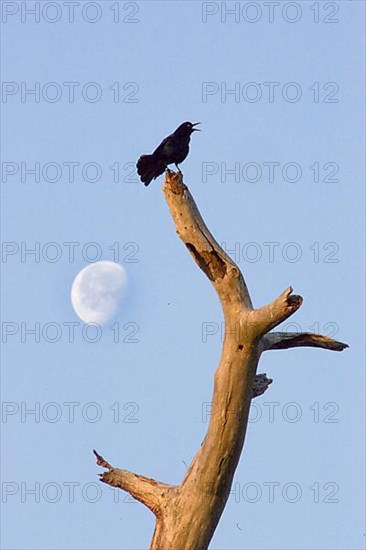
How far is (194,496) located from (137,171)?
3.61 metres

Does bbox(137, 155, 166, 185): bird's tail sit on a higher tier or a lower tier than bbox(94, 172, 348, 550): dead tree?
higher

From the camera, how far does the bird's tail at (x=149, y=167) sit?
10430 mm

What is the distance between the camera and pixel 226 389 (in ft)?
27.6

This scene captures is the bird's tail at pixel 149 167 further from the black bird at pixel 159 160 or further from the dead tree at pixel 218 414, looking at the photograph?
the dead tree at pixel 218 414

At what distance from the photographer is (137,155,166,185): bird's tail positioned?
1043 centimetres

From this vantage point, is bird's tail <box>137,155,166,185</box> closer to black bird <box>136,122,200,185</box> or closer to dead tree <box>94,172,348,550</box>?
black bird <box>136,122,200,185</box>

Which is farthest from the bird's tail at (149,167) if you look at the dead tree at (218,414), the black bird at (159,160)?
the dead tree at (218,414)

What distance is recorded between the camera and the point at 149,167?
34.4 ft

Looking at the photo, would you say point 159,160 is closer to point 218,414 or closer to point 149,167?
point 149,167

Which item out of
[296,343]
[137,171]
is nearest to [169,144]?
[137,171]

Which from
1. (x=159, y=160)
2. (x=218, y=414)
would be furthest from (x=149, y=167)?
(x=218, y=414)

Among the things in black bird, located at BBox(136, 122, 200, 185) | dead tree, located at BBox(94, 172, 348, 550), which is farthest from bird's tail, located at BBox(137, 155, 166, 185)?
dead tree, located at BBox(94, 172, 348, 550)

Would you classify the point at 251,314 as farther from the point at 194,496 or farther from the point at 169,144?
the point at 169,144

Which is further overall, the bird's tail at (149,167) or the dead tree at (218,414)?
the bird's tail at (149,167)
